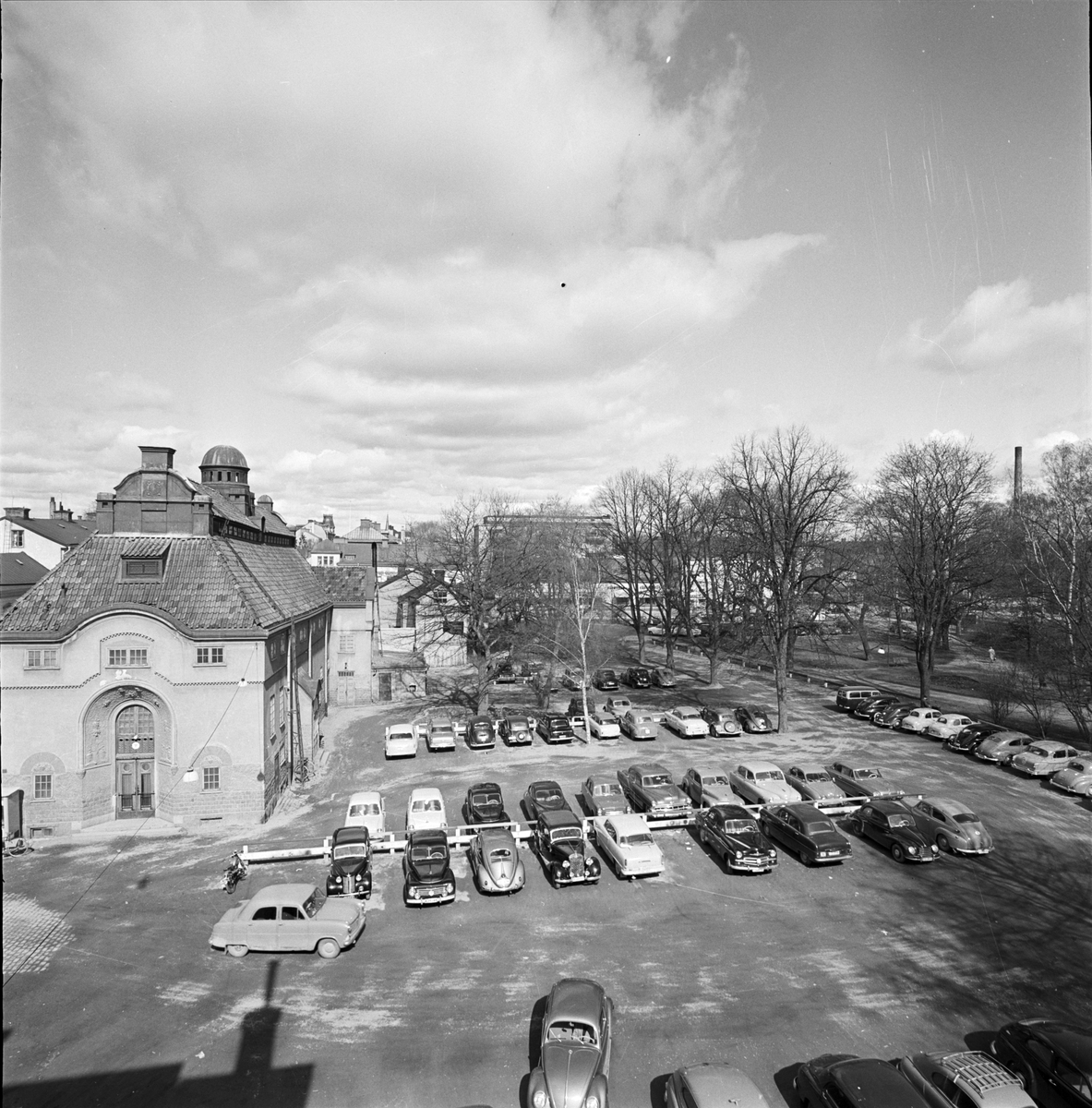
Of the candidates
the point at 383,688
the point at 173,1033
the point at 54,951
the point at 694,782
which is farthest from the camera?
the point at 383,688

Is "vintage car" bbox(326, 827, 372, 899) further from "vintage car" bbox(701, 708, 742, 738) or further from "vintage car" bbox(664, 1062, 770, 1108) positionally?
"vintage car" bbox(701, 708, 742, 738)

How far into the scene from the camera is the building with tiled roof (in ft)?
86.3

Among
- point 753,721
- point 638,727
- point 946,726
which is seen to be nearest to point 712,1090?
point 638,727

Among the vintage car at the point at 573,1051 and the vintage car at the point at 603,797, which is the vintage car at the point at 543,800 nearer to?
the vintage car at the point at 603,797

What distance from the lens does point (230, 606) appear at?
28.8 m

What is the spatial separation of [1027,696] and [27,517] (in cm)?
8712

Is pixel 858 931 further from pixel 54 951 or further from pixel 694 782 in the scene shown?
pixel 54 951

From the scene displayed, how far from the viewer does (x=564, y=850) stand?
71.0 feet

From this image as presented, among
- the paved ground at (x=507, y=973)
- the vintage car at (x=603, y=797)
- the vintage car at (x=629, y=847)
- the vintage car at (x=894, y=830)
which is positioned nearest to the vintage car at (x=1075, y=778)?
the paved ground at (x=507, y=973)

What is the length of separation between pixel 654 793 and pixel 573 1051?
1471 centimetres

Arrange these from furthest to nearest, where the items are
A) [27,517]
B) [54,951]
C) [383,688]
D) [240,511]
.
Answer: [27,517], [383,688], [240,511], [54,951]

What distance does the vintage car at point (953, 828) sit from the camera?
22.7 meters

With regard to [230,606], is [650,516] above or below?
above

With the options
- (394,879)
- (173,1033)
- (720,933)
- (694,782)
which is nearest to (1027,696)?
(694,782)
